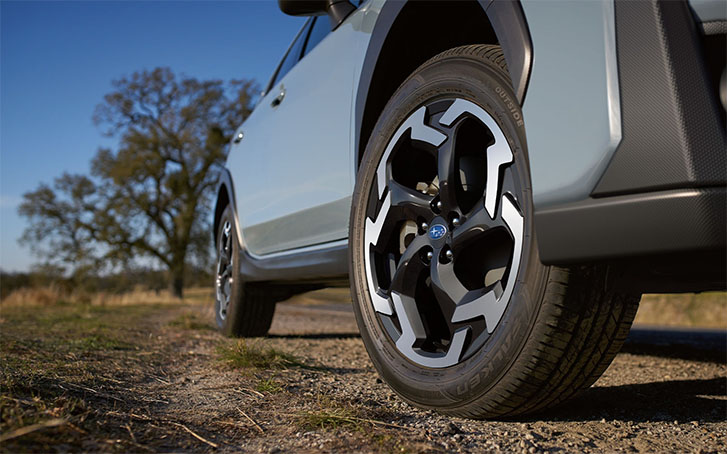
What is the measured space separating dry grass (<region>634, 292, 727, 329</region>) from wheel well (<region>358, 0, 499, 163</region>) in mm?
10094

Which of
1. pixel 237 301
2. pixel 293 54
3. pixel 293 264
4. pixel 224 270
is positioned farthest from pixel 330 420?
pixel 224 270

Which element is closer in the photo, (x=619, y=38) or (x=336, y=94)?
(x=619, y=38)

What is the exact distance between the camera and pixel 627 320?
1.47 metres

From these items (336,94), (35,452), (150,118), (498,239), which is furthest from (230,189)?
(150,118)

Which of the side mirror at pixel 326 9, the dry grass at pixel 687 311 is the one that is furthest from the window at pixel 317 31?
the dry grass at pixel 687 311

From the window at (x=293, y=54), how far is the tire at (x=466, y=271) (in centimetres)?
193

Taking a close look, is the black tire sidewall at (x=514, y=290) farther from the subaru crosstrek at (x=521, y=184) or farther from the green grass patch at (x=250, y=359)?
the green grass patch at (x=250, y=359)

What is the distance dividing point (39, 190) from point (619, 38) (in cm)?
2920

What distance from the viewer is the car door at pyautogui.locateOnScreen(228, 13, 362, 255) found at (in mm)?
2520

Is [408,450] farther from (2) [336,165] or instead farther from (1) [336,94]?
(1) [336,94]

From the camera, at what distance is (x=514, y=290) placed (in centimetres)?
146

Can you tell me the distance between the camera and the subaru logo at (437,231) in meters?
1.73

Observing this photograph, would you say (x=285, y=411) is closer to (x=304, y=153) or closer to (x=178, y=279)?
(x=304, y=153)

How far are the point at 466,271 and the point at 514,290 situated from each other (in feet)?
0.92
